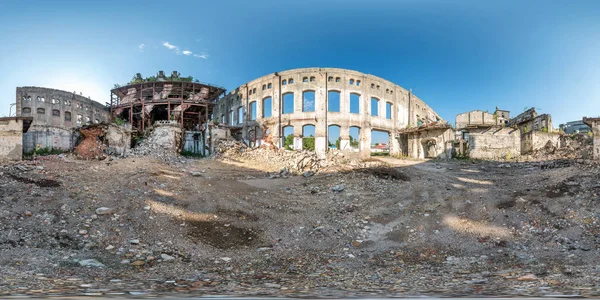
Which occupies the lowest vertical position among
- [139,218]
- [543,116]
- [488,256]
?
[488,256]

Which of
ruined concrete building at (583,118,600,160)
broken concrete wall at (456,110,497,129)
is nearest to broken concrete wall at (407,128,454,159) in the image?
ruined concrete building at (583,118,600,160)

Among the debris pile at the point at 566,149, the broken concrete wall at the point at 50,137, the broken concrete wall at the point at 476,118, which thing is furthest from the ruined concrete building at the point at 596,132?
the broken concrete wall at the point at 50,137

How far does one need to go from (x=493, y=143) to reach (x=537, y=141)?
3.31 meters

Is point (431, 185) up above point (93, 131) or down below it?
below

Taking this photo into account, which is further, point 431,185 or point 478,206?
point 431,185

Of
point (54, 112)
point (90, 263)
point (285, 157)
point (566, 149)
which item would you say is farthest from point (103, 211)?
point (54, 112)

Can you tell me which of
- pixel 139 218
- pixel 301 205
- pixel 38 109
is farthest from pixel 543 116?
pixel 38 109

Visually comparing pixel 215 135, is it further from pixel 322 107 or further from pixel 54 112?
pixel 54 112

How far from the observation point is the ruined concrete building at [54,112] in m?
26.7

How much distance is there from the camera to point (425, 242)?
21.7 ft

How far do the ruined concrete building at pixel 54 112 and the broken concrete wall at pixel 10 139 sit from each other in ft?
44.6

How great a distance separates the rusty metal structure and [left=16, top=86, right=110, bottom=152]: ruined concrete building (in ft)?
16.2

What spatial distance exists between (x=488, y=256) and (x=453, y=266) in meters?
1.10

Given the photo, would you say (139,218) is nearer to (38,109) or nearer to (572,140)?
(572,140)
